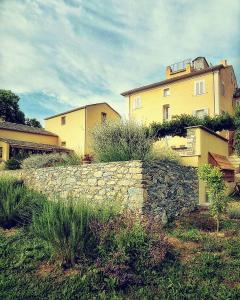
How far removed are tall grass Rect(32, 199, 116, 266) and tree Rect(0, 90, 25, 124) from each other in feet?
110

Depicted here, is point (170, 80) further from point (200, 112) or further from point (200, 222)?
point (200, 222)

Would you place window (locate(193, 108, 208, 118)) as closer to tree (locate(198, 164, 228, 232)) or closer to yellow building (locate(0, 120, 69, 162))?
yellow building (locate(0, 120, 69, 162))

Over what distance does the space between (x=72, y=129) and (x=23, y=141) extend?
4959mm

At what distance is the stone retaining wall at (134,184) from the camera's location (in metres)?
6.93

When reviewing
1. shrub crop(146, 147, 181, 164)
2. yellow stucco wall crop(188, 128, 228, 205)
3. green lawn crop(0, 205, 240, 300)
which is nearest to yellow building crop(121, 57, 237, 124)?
yellow stucco wall crop(188, 128, 228, 205)

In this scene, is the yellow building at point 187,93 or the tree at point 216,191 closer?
the tree at point 216,191

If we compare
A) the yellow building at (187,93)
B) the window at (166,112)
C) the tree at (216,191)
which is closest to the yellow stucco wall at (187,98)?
the yellow building at (187,93)

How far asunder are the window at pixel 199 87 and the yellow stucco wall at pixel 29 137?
14.9 m

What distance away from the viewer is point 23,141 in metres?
24.1

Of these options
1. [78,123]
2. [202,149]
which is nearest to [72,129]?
[78,123]

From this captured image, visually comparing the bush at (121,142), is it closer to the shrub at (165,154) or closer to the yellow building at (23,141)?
the shrub at (165,154)

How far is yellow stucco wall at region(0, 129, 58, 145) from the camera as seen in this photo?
78.1ft

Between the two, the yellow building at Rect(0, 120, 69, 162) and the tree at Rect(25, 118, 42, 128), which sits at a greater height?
the tree at Rect(25, 118, 42, 128)

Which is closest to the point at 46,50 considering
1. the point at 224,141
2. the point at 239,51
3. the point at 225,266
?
the point at 239,51
